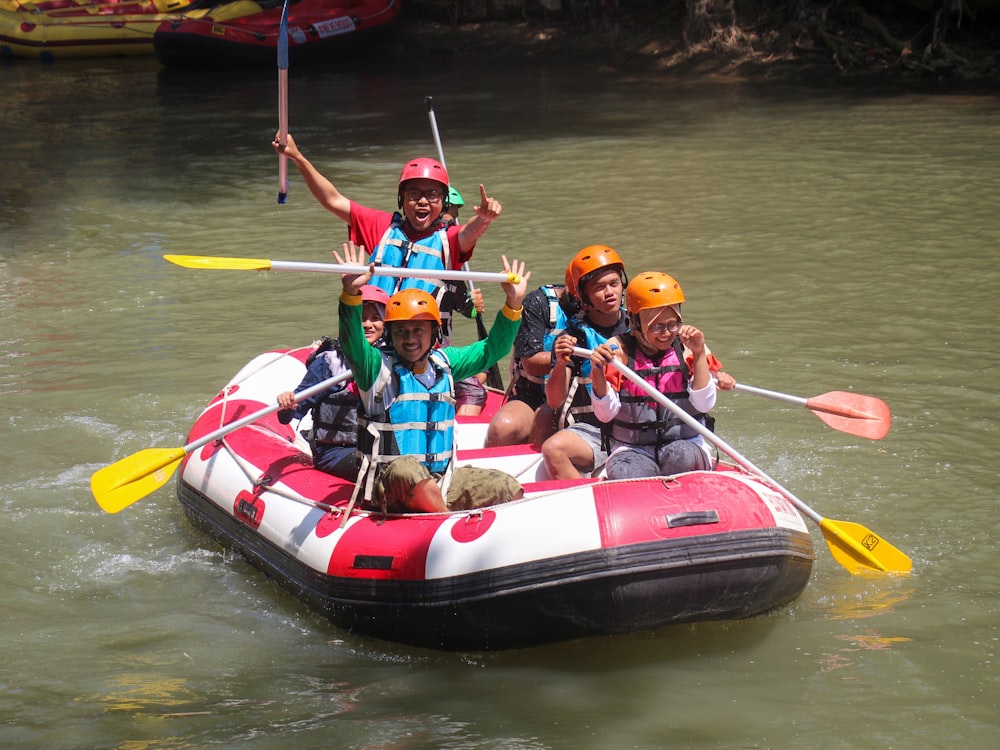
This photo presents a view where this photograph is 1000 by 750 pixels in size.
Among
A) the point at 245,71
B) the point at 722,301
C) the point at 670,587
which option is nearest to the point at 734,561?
the point at 670,587

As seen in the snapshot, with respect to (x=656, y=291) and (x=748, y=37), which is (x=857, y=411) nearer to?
(x=656, y=291)

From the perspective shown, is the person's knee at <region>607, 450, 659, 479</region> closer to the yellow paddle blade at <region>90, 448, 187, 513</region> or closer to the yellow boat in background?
the yellow paddle blade at <region>90, 448, 187, 513</region>

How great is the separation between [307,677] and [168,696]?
452 mm

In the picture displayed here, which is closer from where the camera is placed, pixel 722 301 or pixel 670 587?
pixel 670 587

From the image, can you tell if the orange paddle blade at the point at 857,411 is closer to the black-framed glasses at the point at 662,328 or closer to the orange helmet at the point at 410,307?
the black-framed glasses at the point at 662,328

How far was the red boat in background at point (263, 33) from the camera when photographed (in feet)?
66.1

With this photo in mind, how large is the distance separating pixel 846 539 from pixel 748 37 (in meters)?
14.3

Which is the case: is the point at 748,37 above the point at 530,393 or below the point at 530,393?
above

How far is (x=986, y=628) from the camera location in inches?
177

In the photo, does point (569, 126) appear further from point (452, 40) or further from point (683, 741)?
point (683, 741)

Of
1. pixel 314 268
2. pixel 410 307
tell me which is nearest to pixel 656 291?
pixel 410 307

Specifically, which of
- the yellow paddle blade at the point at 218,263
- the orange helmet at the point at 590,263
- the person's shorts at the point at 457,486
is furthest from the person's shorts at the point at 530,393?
the yellow paddle blade at the point at 218,263

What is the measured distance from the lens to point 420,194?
5820 millimetres

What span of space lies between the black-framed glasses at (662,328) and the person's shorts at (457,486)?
2.48ft
